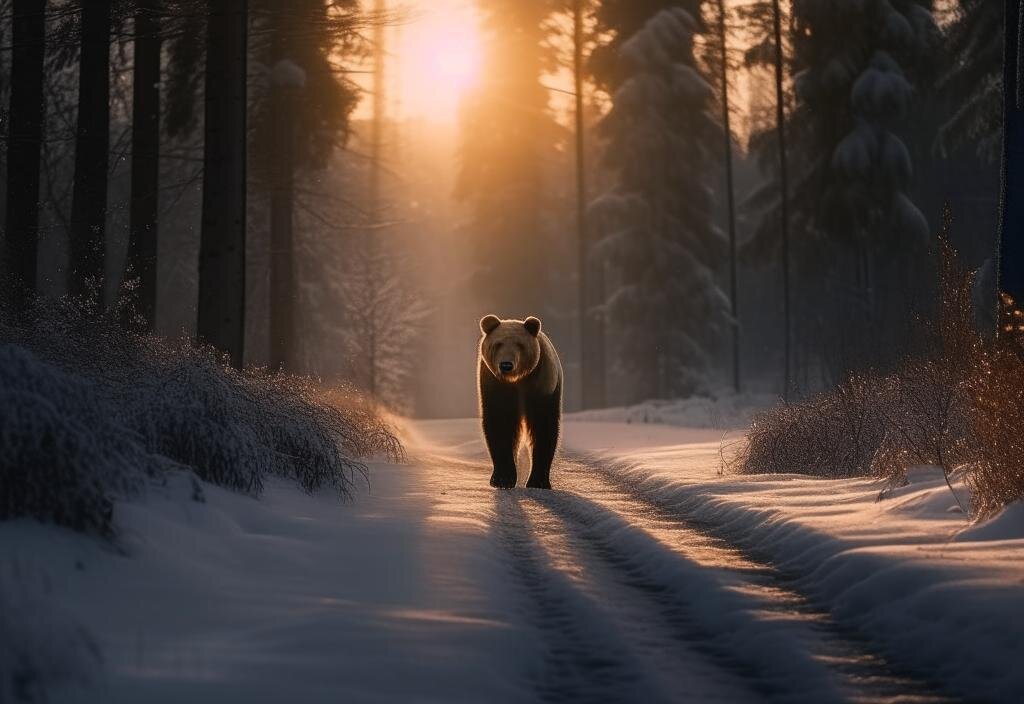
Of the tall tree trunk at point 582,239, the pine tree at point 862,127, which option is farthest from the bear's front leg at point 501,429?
the tall tree trunk at point 582,239

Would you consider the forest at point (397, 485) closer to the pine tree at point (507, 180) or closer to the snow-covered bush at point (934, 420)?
the snow-covered bush at point (934, 420)

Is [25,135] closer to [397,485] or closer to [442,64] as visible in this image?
[397,485]

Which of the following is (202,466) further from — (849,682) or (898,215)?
(898,215)

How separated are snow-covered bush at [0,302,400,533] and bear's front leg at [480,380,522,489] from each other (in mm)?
1479

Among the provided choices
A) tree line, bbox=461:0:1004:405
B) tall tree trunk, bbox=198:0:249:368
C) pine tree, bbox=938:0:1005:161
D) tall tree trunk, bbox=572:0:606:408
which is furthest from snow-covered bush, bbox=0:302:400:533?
tall tree trunk, bbox=572:0:606:408

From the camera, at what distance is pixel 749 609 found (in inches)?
205

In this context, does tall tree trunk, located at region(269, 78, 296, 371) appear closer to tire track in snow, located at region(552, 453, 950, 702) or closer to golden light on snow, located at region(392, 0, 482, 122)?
tire track in snow, located at region(552, 453, 950, 702)

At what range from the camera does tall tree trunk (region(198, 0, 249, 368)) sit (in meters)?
11.5

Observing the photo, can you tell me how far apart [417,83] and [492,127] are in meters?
6.03

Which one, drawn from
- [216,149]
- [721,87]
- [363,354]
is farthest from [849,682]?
[721,87]

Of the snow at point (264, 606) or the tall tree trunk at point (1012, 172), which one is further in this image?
the tall tree trunk at point (1012, 172)

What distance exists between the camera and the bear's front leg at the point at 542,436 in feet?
36.9

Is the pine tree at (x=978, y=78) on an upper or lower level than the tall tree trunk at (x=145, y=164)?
upper

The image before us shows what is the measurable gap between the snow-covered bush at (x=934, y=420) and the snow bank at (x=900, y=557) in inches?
10.6
